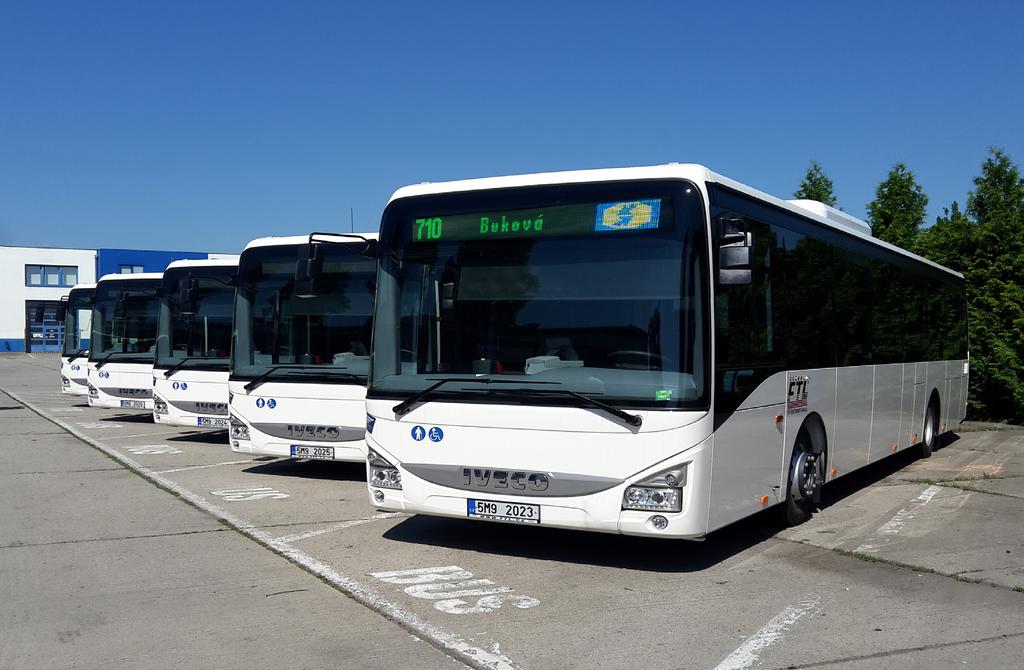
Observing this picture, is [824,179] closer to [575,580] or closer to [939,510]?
[939,510]

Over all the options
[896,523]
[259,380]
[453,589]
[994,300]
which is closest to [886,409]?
[896,523]

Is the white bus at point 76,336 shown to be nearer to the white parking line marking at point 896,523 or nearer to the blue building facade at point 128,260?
the white parking line marking at point 896,523

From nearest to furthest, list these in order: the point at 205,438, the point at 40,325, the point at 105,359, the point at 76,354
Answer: the point at 205,438 → the point at 105,359 → the point at 76,354 → the point at 40,325

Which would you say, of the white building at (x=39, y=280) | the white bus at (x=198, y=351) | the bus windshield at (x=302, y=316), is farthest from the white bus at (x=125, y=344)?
the white building at (x=39, y=280)

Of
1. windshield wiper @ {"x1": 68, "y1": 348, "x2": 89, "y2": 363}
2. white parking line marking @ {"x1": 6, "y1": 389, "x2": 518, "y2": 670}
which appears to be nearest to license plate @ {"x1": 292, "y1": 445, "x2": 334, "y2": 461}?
white parking line marking @ {"x1": 6, "y1": 389, "x2": 518, "y2": 670}

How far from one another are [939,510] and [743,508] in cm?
363

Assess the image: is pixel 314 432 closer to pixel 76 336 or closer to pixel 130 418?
pixel 130 418

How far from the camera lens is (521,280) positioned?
24.5ft

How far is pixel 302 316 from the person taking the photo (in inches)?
473

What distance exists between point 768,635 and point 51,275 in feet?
287

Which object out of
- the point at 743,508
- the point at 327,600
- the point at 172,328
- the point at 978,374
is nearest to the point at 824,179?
the point at 978,374

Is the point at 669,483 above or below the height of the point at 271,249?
below

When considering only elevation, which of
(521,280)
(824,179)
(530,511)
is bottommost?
(530,511)

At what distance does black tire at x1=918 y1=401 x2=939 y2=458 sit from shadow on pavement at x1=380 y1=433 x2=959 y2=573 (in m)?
5.88
